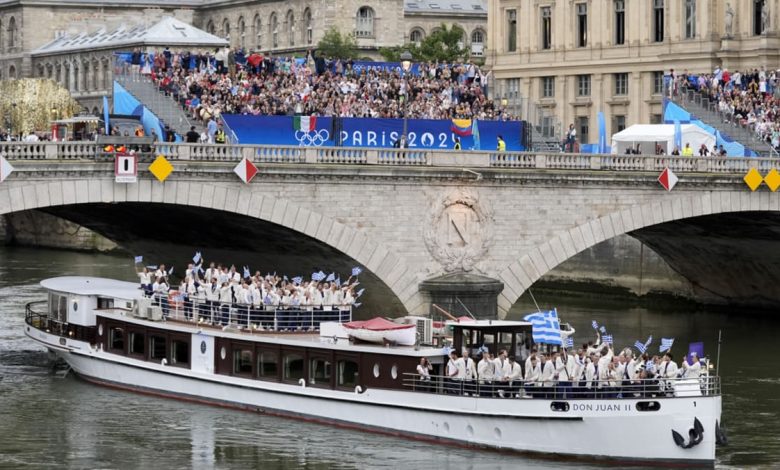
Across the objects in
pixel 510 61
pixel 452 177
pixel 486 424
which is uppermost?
pixel 510 61

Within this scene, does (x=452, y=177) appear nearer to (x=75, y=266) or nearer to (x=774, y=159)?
(x=774, y=159)

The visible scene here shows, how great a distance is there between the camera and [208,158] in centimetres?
6081

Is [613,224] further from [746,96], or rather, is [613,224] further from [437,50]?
[437,50]

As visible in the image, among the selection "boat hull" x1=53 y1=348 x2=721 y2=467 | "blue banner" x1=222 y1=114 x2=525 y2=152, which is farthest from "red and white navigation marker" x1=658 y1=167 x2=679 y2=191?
"boat hull" x1=53 y1=348 x2=721 y2=467

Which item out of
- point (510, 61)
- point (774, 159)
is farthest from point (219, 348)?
point (510, 61)

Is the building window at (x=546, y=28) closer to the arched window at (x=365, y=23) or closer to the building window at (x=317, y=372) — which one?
the building window at (x=317, y=372)

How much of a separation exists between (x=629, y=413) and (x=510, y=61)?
58272mm

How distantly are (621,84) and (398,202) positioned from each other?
129 feet

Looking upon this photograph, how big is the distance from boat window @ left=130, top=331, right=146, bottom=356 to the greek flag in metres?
12.2

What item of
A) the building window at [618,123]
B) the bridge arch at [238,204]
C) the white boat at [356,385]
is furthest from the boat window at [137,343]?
the building window at [618,123]

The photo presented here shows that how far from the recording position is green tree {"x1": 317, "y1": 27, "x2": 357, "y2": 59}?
144500mm

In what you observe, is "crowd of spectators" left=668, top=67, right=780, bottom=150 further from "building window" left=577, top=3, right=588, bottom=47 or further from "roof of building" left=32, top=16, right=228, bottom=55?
"roof of building" left=32, top=16, right=228, bottom=55

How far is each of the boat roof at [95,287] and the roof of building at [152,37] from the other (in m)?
91.2

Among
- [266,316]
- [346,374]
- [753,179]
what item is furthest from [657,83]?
[346,374]
